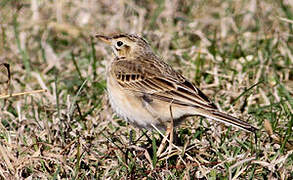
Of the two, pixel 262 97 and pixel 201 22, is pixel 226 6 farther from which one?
pixel 262 97

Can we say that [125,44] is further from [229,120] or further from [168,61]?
[229,120]

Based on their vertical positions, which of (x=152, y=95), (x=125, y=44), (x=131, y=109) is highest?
(x=125, y=44)

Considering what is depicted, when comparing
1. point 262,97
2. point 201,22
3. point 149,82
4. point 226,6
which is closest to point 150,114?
point 149,82

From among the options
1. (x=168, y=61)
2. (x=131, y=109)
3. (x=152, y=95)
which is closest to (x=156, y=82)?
(x=152, y=95)

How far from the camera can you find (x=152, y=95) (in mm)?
5230

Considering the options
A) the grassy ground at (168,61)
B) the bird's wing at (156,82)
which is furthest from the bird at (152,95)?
the grassy ground at (168,61)

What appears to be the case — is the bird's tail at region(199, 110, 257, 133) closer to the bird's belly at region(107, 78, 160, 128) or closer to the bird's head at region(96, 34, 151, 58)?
the bird's belly at region(107, 78, 160, 128)

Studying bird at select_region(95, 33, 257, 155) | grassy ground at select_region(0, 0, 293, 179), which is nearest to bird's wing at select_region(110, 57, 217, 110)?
bird at select_region(95, 33, 257, 155)

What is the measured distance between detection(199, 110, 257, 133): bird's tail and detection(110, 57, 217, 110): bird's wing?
2.7 inches

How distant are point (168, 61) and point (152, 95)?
7.49 feet

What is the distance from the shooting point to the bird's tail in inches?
176

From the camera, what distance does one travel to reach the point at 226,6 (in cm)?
916

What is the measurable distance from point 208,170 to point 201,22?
4.60 metres

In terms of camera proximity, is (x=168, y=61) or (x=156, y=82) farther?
(x=168, y=61)
